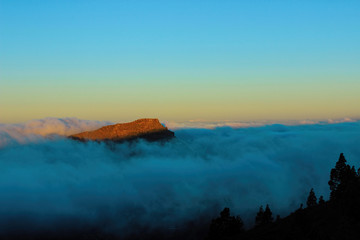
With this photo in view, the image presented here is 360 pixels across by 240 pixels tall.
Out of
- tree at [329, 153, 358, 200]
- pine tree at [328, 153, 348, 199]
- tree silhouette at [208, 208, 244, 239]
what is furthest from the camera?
tree silhouette at [208, 208, 244, 239]

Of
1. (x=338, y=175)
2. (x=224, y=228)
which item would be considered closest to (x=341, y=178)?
(x=338, y=175)

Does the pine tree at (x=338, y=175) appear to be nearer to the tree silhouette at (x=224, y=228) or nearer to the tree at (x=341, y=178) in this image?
the tree at (x=341, y=178)

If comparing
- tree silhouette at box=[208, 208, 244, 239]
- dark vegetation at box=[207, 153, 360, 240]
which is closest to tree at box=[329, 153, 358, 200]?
dark vegetation at box=[207, 153, 360, 240]

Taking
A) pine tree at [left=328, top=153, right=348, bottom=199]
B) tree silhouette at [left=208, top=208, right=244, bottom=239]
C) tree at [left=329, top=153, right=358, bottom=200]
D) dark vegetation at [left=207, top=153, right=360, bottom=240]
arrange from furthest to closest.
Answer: tree silhouette at [left=208, top=208, right=244, bottom=239], pine tree at [left=328, top=153, right=348, bottom=199], tree at [left=329, top=153, right=358, bottom=200], dark vegetation at [left=207, top=153, right=360, bottom=240]

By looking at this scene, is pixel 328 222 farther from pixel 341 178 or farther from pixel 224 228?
pixel 224 228

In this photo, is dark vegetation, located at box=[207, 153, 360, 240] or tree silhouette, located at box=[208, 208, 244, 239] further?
tree silhouette, located at box=[208, 208, 244, 239]

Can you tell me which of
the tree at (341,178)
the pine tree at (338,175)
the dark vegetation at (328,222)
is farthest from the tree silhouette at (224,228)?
the pine tree at (338,175)

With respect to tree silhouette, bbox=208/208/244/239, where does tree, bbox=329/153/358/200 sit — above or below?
above

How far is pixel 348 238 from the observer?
76.0 meters

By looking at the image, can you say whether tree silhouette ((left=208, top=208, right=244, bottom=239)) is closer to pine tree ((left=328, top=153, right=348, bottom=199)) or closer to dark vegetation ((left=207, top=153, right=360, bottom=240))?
dark vegetation ((left=207, top=153, right=360, bottom=240))

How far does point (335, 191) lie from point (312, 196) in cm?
1269

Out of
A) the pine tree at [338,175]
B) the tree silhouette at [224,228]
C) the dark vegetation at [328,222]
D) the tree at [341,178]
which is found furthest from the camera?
the tree silhouette at [224,228]

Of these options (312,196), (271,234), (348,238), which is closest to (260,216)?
(312,196)

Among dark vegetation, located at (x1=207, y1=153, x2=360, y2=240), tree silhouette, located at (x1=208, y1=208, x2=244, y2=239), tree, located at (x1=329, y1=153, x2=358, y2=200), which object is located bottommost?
tree silhouette, located at (x1=208, y1=208, x2=244, y2=239)
